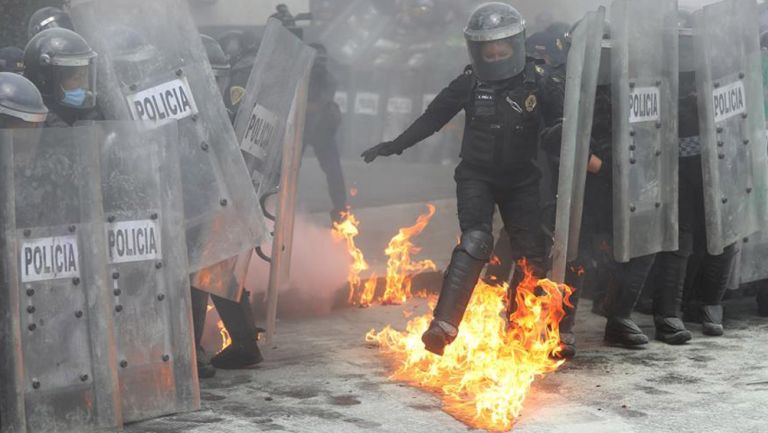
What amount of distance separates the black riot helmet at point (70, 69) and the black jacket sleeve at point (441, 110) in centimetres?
180

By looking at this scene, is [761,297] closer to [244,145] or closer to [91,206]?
[244,145]

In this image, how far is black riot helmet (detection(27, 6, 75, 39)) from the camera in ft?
25.3

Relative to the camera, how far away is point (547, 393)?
6188 millimetres

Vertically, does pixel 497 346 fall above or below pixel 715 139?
below

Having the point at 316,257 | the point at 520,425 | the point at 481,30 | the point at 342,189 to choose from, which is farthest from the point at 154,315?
the point at 342,189

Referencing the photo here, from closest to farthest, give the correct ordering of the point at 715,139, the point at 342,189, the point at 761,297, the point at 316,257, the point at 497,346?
the point at 497,346 → the point at 715,139 → the point at 761,297 → the point at 316,257 → the point at 342,189

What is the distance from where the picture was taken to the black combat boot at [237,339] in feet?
22.5

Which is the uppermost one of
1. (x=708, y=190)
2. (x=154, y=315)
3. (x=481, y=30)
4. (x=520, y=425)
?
(x=481, y=30)

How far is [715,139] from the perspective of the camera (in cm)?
723

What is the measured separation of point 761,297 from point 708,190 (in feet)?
3.83

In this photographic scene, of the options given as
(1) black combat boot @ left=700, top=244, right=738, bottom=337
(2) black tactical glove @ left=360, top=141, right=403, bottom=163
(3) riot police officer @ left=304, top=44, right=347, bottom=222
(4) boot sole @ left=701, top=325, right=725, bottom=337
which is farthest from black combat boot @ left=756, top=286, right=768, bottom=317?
(3) riot police officer @ left=304, top=44, right=347, bottom=222

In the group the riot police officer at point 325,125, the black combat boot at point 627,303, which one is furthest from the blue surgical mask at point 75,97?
the riot police officer at point 325,125

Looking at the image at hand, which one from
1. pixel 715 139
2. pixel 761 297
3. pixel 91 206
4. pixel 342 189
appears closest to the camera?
pixel 91 206

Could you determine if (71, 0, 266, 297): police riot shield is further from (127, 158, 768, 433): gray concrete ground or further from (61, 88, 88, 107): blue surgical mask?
(127, 158, 768, 433): gray concrete ground
